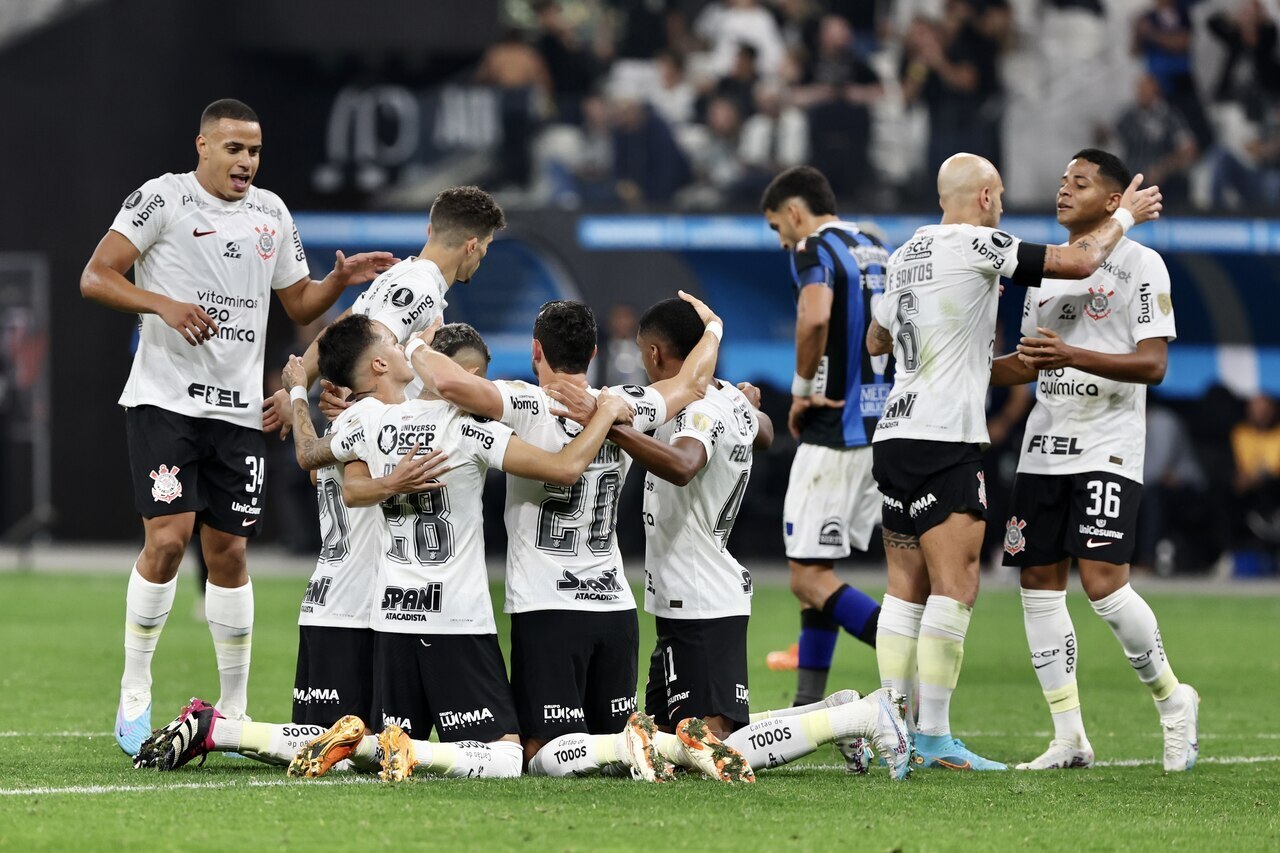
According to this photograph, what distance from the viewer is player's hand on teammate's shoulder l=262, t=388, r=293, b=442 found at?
283 inches

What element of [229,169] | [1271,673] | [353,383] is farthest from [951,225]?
[1271,673]

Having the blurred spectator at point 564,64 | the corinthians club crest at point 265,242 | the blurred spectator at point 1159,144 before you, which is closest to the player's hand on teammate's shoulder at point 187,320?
the corinthians club crest at point 265,242

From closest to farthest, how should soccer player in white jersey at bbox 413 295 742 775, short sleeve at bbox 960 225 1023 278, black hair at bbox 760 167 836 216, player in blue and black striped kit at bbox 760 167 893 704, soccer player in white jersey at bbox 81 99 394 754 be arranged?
soccer player in white jersey at bbox 413 295 742 775 < short sleeve at bbox 960 225 1023 278 < soccer player in white jersey at bbox 81 99 394 754 < player in blue and black striped kit at bbox 760 167 893 704 < black hair at bbox 760 167 836 216

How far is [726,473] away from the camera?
6707 millimetres

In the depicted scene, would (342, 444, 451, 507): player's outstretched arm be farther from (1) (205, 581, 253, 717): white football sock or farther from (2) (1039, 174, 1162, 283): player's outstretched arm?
(2) (1039, 174, 1162, 283): player's outstretched arm

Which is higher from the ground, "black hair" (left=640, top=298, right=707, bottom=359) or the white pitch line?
"black hair" (left=640, top=298, right=707, bottom=359)

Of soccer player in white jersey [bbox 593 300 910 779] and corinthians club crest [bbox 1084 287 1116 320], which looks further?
corinthians club crest [bbox 1084 287 1116 320]

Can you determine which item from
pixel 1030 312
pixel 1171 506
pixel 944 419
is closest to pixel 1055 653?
pixel 944 419

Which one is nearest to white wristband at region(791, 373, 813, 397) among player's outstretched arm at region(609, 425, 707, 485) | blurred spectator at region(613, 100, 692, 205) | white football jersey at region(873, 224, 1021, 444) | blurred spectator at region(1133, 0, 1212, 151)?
white football jersey at region(873, 224, 1021, 444)

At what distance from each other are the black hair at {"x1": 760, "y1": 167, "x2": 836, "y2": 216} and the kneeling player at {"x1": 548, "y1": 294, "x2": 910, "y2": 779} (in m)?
1.94

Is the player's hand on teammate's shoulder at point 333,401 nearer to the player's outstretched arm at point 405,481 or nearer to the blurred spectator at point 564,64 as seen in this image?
the player's outstretched arm at point 405,481

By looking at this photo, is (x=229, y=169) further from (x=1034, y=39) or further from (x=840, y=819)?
(x=1034, y=39)

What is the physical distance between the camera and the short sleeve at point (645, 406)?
641 cm

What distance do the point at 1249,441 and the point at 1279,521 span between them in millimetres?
898
